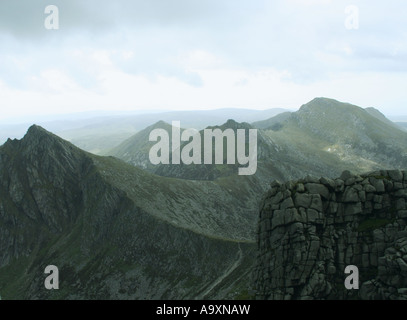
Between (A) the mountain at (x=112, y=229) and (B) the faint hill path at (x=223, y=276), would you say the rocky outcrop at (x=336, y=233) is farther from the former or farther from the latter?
(B) the faint hill path at (x=223, y=276)

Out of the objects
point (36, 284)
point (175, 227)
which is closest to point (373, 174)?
point (175, 227)

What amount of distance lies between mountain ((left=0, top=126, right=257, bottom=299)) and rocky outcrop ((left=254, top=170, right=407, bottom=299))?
36917mm

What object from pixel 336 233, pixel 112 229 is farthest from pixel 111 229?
pixel 336 233

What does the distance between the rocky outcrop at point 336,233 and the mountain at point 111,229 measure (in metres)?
36.9

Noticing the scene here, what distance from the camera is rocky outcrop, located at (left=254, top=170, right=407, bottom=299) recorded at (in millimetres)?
41812

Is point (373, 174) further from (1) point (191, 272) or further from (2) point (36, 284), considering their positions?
(2) point (36, 284)

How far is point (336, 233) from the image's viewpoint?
44.4 m

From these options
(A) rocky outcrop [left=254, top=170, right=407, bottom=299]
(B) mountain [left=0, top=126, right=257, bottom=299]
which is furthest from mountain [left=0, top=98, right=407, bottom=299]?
(A) rocky outcrop [left=254, top=170, right=407, bottom=299]

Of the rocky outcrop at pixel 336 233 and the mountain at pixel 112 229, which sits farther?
the mountain at pixel 112 229

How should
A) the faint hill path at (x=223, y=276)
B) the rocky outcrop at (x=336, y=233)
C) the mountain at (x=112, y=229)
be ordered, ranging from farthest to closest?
the mountain at (x=112, y=229) < the faint hill path at (x=223, y=276) < the rocky outcrop at (x=336, y=233)

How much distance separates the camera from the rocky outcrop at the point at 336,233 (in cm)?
4181

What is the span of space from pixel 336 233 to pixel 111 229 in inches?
3889

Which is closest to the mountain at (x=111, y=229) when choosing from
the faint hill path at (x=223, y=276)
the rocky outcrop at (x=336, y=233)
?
the faint hill path at (x=223, y=276)

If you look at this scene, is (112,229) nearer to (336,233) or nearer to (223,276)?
(223,276)
